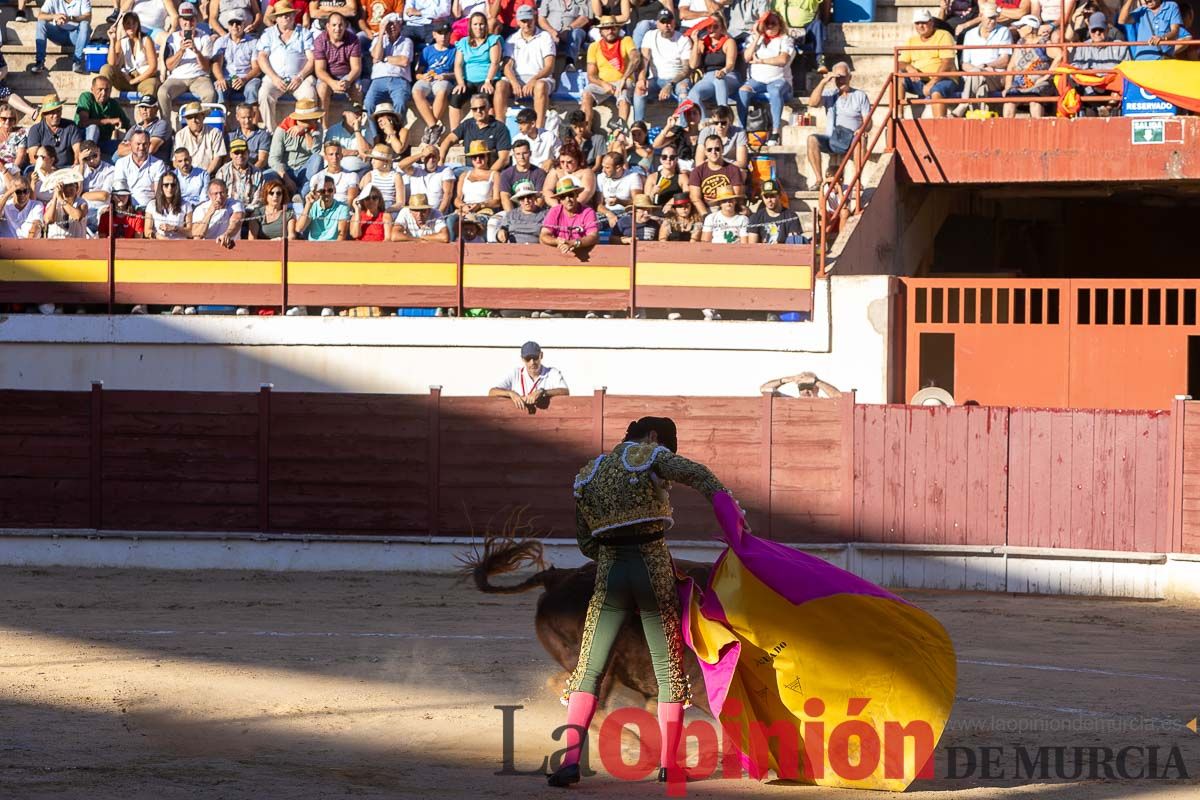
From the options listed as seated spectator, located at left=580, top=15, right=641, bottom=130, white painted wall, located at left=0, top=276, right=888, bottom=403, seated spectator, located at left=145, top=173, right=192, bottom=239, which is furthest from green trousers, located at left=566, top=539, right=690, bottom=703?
seated spectator, located at left=580, top=15, right=641, bottom=130

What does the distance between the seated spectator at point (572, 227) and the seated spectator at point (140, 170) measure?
3440 mm

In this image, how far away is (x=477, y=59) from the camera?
14.9m

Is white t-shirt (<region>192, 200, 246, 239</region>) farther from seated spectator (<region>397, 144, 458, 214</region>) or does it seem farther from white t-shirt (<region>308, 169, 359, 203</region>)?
seated spectator (<region>397, 144, 458, 214</region>)

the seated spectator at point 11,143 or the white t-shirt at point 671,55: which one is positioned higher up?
the white t-shirt at point 671,55

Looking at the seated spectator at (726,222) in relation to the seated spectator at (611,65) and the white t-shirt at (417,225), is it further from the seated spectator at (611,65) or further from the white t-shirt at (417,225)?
the white t-shirt at (417,225)

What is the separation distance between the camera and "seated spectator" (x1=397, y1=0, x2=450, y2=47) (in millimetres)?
15383

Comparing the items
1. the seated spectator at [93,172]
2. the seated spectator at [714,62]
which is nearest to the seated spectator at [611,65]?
the seated spectator at [714,62]

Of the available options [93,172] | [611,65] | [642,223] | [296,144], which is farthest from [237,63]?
[642,223]

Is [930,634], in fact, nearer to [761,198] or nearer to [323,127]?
[761,198]

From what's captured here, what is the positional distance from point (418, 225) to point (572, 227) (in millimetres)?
1325

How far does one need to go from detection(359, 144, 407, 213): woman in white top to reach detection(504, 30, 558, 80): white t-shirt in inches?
63.1

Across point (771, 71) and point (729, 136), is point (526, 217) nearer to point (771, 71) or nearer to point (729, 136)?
point (729, 136)

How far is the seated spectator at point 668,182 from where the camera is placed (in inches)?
521

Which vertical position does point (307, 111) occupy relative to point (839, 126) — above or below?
above
